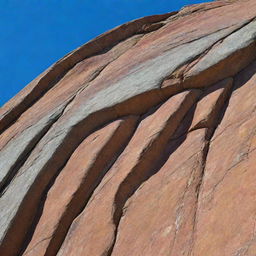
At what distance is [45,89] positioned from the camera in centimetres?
1705

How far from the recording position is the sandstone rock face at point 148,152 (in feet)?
29.1

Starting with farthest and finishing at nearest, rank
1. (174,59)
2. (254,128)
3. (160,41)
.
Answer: (160,41)
(174,59)
(254,128)

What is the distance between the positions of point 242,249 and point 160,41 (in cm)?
875

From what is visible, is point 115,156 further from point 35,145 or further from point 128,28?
point 128,28

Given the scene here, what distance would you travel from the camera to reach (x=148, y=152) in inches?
436

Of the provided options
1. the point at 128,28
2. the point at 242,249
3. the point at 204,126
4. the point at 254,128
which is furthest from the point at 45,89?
the point at 242,249

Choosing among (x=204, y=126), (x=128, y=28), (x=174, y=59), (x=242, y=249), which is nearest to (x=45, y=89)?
(x=128, y=28)

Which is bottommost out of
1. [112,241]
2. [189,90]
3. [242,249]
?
[242,249]

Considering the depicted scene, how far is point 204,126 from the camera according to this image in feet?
35.8

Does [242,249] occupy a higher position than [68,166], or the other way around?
[68,166]

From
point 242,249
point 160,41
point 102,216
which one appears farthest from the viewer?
point 160,41

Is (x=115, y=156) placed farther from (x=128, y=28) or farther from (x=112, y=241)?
(x=128, y=28)

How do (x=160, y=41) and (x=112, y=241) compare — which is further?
(x=160, y=41)

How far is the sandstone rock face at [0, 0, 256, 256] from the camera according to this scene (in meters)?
8.88
